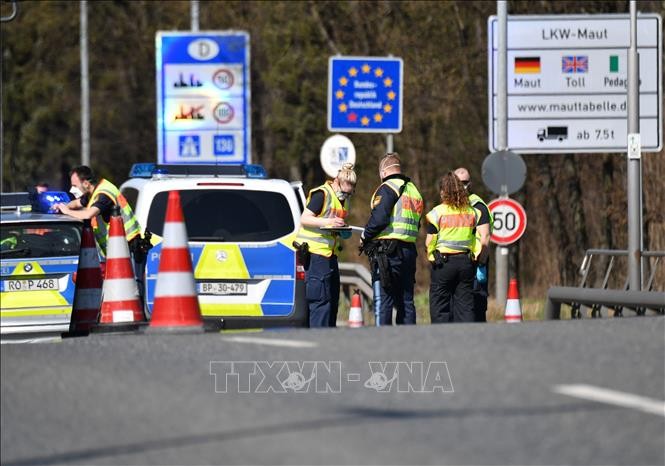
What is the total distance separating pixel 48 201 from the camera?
53.1 ft

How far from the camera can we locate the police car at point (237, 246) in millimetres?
14547

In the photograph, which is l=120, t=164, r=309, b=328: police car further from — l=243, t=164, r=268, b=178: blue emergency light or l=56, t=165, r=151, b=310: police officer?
l=243, t=164, r=268, b=178: blue emergency light

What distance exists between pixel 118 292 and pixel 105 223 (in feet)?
12.2

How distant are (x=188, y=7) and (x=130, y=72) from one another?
19.1 meters

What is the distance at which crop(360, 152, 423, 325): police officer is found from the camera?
14.2m

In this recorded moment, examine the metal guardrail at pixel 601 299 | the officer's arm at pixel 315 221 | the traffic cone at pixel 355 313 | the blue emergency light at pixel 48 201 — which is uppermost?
the blue emergency light at pixel 48 201

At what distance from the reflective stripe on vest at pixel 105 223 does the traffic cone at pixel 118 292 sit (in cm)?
214

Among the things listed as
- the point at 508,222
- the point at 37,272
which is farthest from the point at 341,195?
the point at 508,222

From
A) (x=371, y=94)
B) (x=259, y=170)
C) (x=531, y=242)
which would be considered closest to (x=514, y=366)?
(x=259, y=170)

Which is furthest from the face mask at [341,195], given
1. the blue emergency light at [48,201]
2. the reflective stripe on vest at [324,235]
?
the blue emergency light at [48,201]

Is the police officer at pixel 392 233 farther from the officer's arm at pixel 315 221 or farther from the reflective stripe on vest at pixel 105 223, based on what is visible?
the reflective stripe on vest at pixel 105 223

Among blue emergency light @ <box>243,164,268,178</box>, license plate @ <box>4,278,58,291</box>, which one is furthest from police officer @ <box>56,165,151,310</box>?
blue emergency light @ <box>243,164,268,178</box>

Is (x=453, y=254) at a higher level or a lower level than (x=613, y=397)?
higher

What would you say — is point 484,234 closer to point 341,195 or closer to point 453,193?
point 453,193
